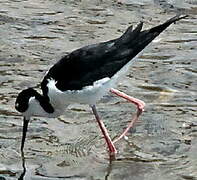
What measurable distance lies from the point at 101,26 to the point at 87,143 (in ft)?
11.3

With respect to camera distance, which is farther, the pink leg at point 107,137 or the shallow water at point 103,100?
the pink leg at point 107,137

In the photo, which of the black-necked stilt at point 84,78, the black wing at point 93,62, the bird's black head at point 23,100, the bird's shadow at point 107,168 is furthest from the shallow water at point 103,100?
the black wing at point 93,62

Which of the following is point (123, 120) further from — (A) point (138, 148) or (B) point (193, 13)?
(B) point (193, 13)

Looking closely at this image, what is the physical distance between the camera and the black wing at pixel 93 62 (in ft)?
24.5

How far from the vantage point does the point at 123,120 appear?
8.34 m

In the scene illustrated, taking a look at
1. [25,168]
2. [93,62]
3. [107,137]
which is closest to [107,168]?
[107,137]

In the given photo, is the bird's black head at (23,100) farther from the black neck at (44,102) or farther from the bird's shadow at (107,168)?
the bird's shadow at (107,168)

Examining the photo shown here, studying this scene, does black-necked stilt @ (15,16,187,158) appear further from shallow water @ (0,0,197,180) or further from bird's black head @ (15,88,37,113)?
shallow water @ (0,0,197,180)

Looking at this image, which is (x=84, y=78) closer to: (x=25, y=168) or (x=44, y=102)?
(x=44, y=102)

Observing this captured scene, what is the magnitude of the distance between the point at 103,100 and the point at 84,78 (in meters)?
1.30

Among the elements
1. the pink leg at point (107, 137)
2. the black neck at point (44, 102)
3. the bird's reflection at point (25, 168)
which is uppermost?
the black neck at point (44, 102)

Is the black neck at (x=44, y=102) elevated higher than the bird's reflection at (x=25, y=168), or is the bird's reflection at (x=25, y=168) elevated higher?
the black neck at (x=44, y=102)

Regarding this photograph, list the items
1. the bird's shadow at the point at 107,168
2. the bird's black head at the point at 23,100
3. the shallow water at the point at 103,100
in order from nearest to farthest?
the bird's shadow at the point at 107,168 < the shallow water at the point at 103,100 < the bird's black head at the point at 23,100

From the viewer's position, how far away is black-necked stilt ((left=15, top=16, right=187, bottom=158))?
7477 millimetres
